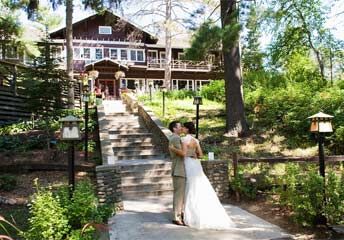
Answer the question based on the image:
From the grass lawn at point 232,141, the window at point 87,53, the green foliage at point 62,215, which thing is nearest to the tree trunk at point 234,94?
the grass lawn at point 232,141

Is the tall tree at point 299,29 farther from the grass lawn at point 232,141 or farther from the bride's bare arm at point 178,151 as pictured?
the bride's bare arm at point 178,151

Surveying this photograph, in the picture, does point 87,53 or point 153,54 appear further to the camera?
point 153,54

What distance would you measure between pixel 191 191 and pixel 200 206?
0.27m

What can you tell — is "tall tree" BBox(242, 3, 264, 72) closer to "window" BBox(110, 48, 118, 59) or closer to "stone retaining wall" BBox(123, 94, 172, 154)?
"stone retaining wall" BBox(123, 94, 172, 154)

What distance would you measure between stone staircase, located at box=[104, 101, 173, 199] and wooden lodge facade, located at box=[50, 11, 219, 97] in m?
20.9

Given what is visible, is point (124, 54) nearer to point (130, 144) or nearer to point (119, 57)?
point (119, 57)

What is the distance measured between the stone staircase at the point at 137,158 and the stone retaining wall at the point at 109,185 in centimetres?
61

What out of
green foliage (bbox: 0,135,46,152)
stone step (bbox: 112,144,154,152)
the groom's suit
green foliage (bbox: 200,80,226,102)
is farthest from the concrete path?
green foliage (bbox: 200,80,226,102)

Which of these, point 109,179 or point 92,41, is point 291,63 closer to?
point 109,179

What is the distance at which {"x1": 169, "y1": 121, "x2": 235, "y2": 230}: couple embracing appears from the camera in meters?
6.31

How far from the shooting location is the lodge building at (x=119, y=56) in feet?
116

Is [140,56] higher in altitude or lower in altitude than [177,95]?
higher

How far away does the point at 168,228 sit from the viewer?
6355mm

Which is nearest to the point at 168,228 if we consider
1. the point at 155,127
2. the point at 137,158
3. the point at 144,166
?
the point at 144,166
